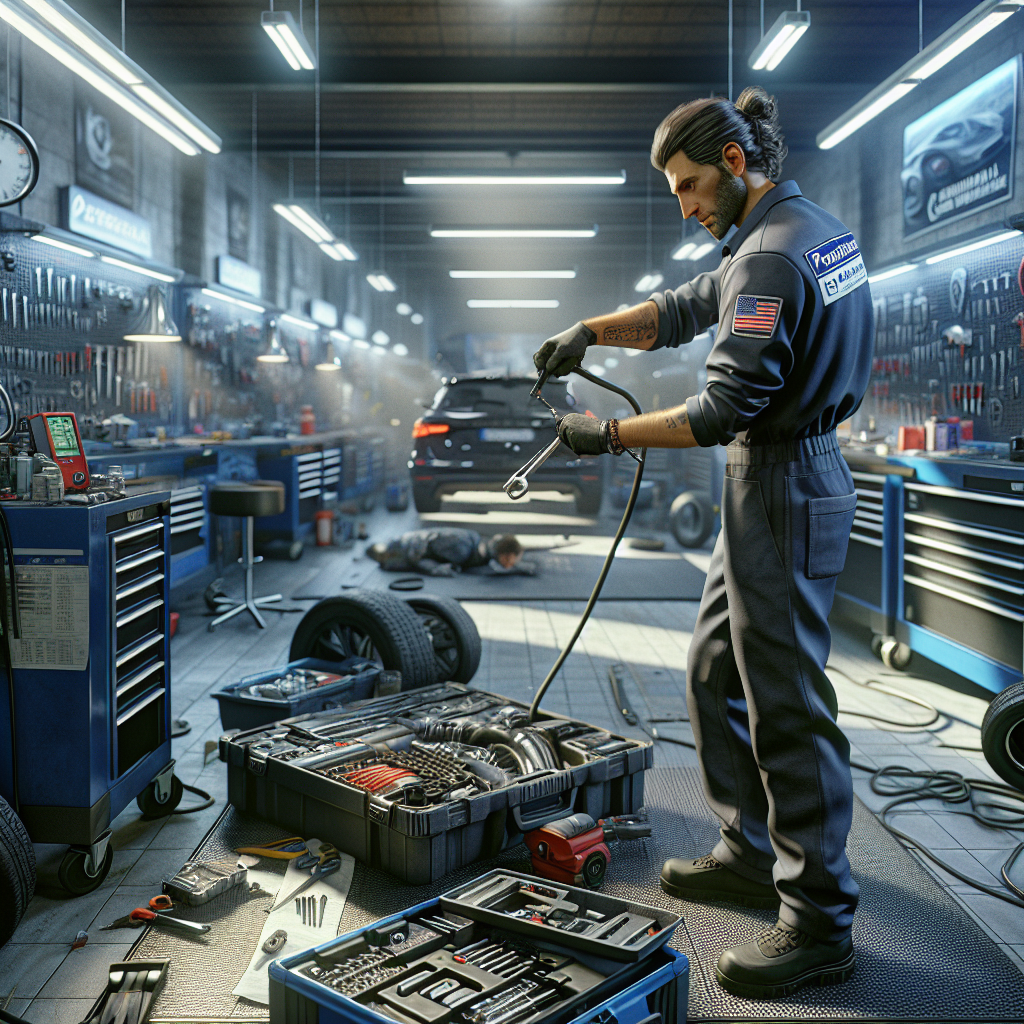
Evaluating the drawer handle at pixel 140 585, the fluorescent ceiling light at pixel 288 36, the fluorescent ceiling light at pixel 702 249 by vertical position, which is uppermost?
the fluorescent ceiling light at pixel 288 36

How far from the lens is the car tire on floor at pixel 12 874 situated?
1.67 metres

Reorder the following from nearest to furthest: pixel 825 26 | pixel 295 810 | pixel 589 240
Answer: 1. pixel 295 810
2. pixel 825 26
3. pixel 589 240

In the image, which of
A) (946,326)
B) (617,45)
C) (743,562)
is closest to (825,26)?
(617,45)

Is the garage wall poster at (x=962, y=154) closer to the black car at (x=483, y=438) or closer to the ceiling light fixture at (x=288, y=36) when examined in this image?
the black car at (x=483, y=438)

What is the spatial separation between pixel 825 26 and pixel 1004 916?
6.30m

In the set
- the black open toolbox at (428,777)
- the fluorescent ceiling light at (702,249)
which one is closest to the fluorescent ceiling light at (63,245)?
the black open toolbox at (428,777)

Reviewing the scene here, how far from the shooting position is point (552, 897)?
1658 mm

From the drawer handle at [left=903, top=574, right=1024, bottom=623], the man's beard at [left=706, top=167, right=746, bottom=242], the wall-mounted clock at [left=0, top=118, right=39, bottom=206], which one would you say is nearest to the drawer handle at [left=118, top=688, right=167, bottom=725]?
the man's beard at [left=706, top=167, right=746, bottom=242]

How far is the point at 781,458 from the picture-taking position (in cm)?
161

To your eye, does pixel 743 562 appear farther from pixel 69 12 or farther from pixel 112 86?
pixel 112 86

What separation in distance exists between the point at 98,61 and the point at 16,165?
63cm

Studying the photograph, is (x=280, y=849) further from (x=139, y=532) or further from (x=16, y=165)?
(x=16, y=165)

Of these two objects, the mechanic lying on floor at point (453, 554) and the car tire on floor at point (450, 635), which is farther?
the mechanic lying on floor at point (453, 554)

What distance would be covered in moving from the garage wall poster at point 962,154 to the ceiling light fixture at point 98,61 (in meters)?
4.49
